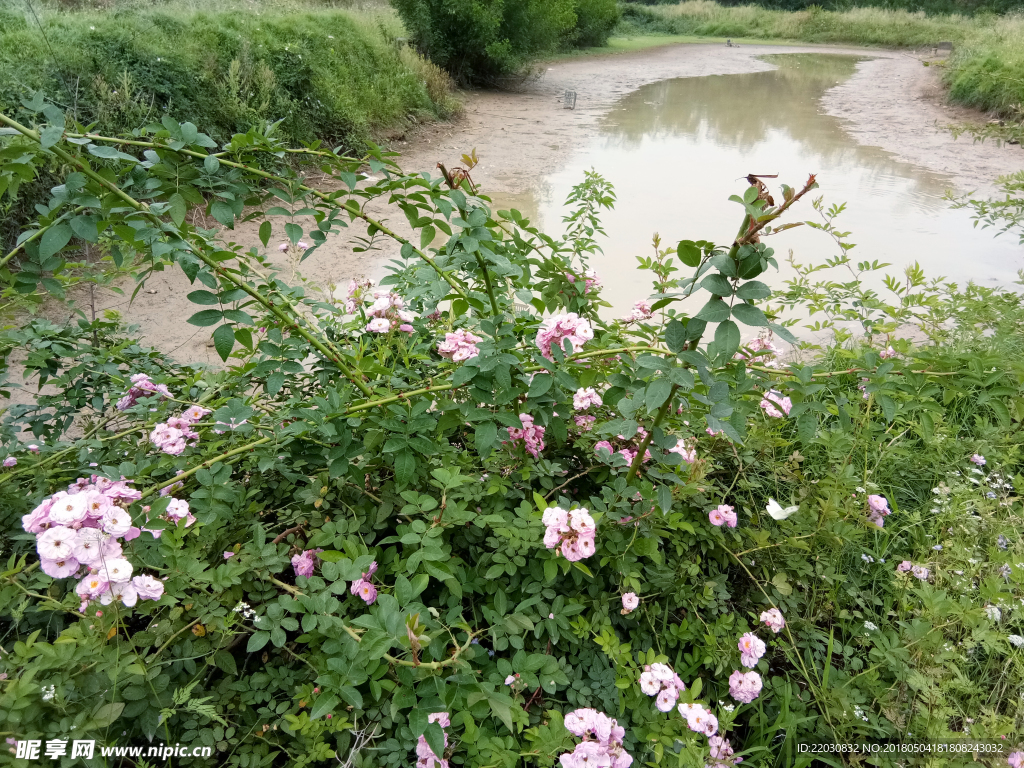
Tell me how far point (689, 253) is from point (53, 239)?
1189 mm

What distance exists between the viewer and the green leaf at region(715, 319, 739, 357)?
97 cm

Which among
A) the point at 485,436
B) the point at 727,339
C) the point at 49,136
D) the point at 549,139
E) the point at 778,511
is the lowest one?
the point at 778,511

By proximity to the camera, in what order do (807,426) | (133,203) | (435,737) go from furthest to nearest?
1. (807,426)
2. (133,203)
3. (435,737)

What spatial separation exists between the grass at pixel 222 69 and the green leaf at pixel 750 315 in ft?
11.7

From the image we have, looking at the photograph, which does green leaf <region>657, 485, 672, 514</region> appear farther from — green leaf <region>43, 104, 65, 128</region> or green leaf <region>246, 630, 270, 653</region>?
green leaf <region>43, 104, 65, 128</region>

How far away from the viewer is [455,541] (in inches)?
54.0

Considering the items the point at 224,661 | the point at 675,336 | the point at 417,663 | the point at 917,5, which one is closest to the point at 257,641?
the point at 224,661

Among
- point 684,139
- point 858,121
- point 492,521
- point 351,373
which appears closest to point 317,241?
point 351,373

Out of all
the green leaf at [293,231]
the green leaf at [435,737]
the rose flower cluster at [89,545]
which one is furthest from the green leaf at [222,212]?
the green leaf at [435,737]

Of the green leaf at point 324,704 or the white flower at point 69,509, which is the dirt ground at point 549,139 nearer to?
the white flower at point 69,509

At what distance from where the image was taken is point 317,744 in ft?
3.45

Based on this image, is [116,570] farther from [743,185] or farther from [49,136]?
[743,185]

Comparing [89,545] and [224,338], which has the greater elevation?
[224,338]

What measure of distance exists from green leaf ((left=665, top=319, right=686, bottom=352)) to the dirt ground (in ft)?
6.98
